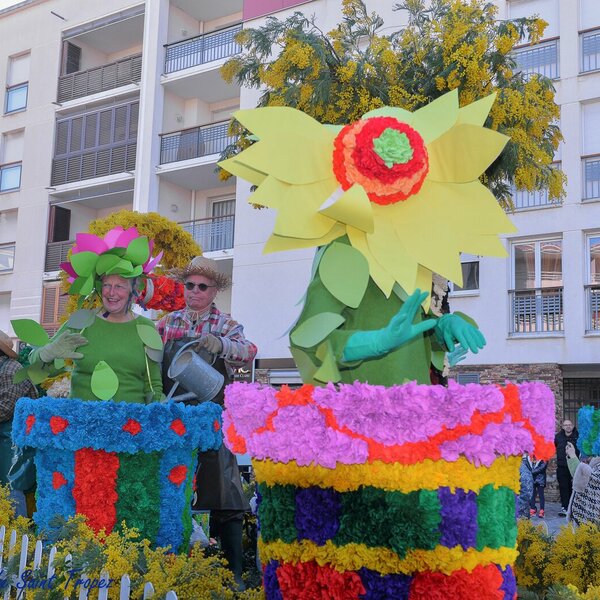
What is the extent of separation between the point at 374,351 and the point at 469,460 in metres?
0.33

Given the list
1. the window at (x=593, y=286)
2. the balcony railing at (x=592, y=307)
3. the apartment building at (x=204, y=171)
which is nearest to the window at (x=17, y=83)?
the apartment building at (x=204, y=171)

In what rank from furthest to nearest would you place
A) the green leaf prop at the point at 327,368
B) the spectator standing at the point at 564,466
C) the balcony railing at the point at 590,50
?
the balcony railing at the point at 590,50, the spectator standing at the point at 564,466, the green leaf prop at the point at 327,368

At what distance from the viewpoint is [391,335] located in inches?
71.0

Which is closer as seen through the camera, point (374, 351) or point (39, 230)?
point (374, 351)

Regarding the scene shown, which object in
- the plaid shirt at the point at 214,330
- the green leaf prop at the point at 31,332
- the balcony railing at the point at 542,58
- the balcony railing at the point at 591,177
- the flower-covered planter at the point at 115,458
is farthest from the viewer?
the balcony railing at the point at 542,58

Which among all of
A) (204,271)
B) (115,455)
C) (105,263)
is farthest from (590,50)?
(115,455)

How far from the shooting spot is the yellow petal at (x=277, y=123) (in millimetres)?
2182

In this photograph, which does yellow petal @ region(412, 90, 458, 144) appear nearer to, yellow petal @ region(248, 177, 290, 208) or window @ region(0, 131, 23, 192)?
yellow petal @ region(248, 177, 290, 208)

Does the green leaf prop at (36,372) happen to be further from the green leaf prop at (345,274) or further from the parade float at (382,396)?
the green leaf prop at (345,274)

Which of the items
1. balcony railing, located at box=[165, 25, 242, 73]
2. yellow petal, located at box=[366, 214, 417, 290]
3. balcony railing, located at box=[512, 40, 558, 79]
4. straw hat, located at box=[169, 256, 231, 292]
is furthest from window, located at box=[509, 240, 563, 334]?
yellow petal, located at box=[366, 214, 417, 290]

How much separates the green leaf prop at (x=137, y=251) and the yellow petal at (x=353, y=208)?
1606 millimetres

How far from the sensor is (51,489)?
309 cm

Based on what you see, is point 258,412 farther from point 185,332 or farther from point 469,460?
point 185,332

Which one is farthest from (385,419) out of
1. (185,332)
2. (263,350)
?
(263,350)
